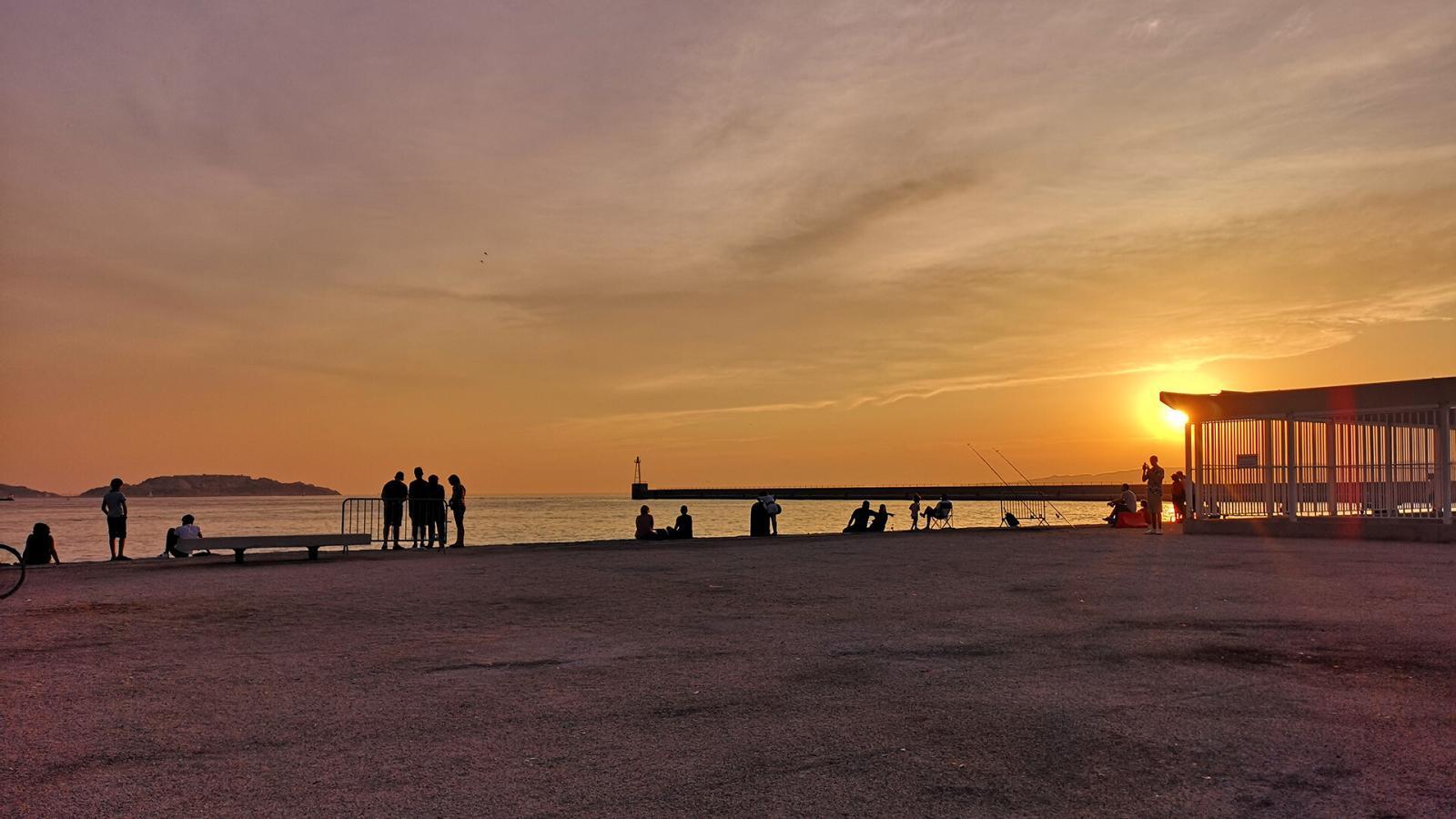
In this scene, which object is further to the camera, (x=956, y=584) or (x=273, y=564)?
→ (x=273, y=564)

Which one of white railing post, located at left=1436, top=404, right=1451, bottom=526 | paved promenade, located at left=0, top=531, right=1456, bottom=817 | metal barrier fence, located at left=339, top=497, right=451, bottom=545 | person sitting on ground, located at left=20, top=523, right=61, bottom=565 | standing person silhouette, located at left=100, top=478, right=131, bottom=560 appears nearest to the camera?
paved promenade, located at left=0, top=531, right=1456, bottom=817

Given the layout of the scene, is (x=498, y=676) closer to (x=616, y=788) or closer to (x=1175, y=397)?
(x=616, y=788)

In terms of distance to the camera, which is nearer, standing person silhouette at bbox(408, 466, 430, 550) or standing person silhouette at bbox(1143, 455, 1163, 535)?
standing person silhouette at bbox(408, 466, 430, 550)

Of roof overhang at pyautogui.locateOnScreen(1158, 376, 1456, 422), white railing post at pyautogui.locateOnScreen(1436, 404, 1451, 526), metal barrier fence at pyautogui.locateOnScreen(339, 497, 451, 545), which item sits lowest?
metal barrier fence at pyautogui.locateOnScreen(339, 497, 451, 545)

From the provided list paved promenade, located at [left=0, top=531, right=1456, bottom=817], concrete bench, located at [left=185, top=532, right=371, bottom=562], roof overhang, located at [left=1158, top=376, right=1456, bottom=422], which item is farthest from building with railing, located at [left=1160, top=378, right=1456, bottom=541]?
concrete bench, located at [left=185, top=532, right=371, bottom=562]

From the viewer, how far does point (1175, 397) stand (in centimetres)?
2955

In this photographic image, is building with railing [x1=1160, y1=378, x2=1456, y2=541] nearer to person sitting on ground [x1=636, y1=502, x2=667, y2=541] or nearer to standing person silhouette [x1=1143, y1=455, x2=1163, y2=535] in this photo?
standing person silhouette [x1=1143, y1=455, x2=1163, y2=535]

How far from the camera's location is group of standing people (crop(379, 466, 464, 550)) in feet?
78.8

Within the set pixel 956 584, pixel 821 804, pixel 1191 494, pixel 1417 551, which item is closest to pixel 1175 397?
pixel 1191 494

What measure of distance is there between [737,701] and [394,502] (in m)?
18.6

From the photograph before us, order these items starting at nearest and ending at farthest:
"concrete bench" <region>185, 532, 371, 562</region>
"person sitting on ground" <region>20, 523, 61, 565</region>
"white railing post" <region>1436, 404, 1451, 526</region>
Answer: "concrete bench" <region>185, 532, 371, 562</region> < "person sitting on ground" <region>20, 523, 61, 565</region> < "white railing post" <region>1436, 404, 1451, 526</region>

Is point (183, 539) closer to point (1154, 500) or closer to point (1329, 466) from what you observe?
point (1154, 500)

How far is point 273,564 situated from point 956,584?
13014 millimetres

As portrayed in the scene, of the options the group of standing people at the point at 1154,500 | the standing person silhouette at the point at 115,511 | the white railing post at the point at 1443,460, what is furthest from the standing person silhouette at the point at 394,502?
the white railing post at the point at 1443,460
